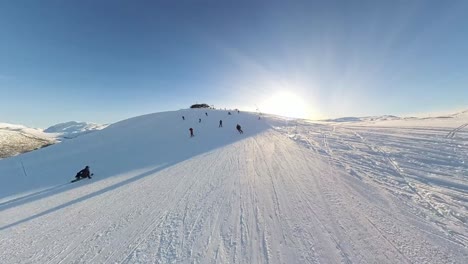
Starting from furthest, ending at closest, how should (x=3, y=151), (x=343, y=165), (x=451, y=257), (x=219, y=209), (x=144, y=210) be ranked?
(x=3, y=151)
(x=343, y=165)
(x=144, y=210)
(x=219, y=209)
(x=451, y=257)

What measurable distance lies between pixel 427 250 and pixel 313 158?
7.70 m

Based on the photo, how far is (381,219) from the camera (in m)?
5.53

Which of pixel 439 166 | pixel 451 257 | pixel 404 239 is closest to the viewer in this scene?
pixel 451 257

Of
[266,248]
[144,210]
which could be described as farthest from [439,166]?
[144,210]

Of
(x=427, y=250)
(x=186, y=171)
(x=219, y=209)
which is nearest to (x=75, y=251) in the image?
(x=219, y=209)

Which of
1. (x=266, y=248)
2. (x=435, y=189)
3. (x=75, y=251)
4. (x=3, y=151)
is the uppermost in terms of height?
(x=435, y=189)

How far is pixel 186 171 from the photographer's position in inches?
473

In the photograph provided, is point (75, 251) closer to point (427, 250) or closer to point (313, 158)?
point (427, 250)

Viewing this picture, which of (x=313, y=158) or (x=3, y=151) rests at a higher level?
(x=313, y=158)

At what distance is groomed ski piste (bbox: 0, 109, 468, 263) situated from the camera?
15.3 ft

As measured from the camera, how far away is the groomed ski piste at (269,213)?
4.67m

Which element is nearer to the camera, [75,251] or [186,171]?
[75,251]

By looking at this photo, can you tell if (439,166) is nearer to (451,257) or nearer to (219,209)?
(451,257)

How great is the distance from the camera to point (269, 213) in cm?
627
